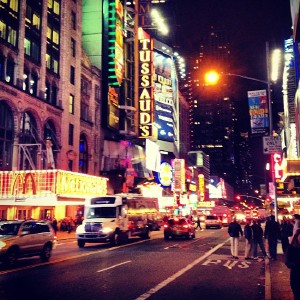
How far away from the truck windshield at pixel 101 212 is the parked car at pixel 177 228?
22.6ft

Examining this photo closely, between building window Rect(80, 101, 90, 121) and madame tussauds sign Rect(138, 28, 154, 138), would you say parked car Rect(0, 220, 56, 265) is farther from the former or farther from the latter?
madame tussauds sign Rect(138, 28, 154, 138)

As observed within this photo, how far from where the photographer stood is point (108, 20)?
201ft

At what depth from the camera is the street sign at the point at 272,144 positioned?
901 inches

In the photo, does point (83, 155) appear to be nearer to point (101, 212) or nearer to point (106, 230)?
point (101, 212)

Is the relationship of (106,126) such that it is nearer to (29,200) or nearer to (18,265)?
(29,200)

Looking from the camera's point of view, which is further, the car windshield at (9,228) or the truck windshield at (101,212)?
the truck windshield at (101,212)

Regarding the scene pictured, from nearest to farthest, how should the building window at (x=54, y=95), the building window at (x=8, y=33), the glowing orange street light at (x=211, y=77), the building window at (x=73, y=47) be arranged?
1. the glowing orange street light at (x=211, y=77)
2. the building window at (x=8, y=33)
3. the building window at (x=54, y=95)
4. the building window at (x=73, y=47)

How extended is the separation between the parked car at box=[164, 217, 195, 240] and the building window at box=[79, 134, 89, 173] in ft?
71.5

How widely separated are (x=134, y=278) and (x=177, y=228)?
64.4 feet

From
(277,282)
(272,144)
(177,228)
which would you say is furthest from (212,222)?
(277,282)

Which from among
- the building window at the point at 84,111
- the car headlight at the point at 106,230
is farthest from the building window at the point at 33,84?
the car headlight at the point at 106,230

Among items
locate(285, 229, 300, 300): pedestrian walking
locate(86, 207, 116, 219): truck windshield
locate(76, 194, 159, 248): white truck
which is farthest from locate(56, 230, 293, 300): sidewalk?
locate(86, 207, 116, 219): truck windshield

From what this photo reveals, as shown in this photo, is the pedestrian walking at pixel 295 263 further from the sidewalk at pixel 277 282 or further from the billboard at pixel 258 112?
the billboard at pixel 258 112

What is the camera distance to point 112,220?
26609mm
